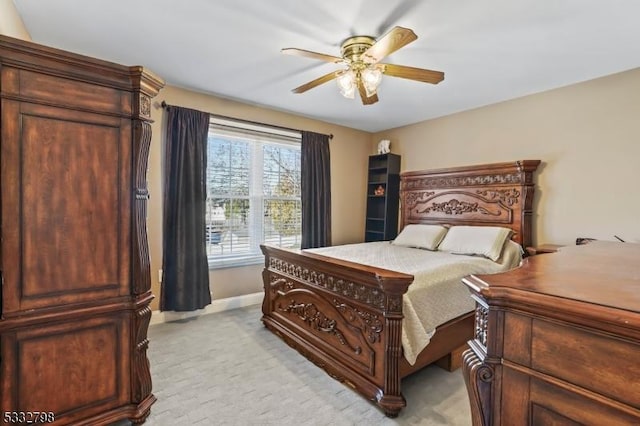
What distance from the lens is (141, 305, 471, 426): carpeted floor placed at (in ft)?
5.98

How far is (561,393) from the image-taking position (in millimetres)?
739

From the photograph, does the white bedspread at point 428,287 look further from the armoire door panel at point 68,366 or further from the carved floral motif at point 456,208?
the armoire door panel at point 68,366

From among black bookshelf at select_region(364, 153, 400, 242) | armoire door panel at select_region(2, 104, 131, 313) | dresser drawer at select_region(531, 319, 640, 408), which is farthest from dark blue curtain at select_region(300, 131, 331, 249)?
dresser drawer at select_region(531, 319, 640, 408)

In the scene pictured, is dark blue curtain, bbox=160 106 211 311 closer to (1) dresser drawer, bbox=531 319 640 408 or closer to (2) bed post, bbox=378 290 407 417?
(2) bed post, bbox=378 290 407 417

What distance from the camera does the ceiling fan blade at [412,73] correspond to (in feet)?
7.07

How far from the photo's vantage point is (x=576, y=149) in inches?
119

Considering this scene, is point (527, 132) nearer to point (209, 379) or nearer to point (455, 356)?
point (455, 356)

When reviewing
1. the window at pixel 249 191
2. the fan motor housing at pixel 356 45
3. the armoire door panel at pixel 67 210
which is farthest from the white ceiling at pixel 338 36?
the armoire door panel at pixel 67 210

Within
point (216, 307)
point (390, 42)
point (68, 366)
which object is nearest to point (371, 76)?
point (390, 42)

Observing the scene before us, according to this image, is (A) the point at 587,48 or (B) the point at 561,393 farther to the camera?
(A) the point at 587,48

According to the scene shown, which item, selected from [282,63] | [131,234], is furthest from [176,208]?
[282,63]

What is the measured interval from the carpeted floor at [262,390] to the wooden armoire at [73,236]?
331 mm

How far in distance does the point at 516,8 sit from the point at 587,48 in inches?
38.7

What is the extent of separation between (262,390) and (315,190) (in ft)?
8.92
